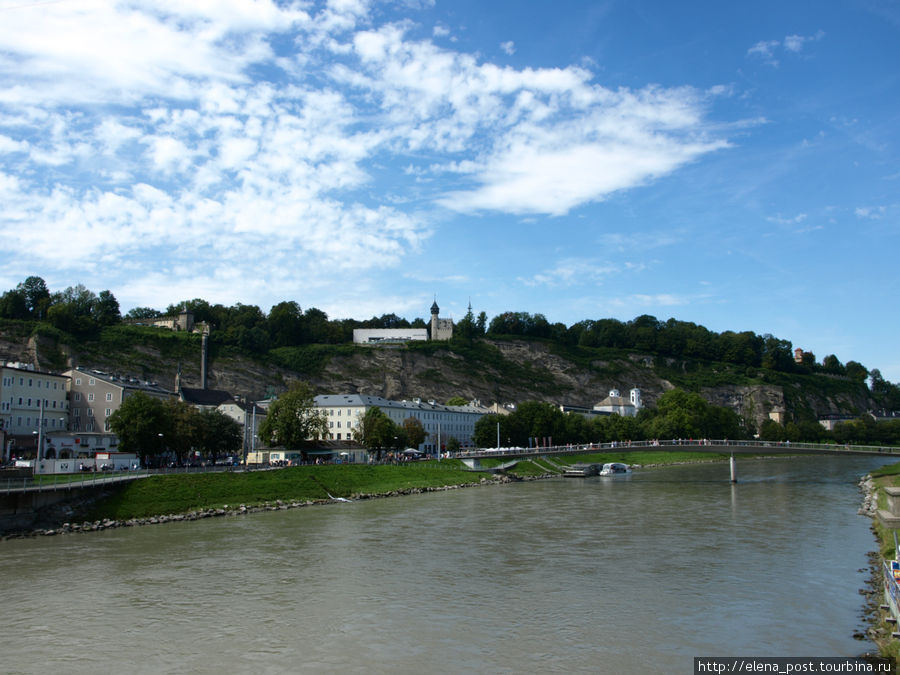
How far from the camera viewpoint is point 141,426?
5006 cm

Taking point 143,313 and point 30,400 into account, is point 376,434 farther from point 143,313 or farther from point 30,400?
point 143,313

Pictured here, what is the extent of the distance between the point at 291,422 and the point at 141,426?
16291mm

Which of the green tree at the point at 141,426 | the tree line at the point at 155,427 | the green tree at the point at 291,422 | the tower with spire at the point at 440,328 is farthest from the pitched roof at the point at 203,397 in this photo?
the tower with spire at the point at 440,328

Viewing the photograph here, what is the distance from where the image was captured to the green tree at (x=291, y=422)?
6438cm

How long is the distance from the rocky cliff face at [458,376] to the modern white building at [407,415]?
18592 millimetres

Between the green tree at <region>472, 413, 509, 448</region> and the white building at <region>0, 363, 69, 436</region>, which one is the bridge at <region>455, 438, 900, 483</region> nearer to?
the green tree at <region>472, 413, 509, 448</region>

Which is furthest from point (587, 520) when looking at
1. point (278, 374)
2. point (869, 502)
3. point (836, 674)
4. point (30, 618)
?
point (278, 374)

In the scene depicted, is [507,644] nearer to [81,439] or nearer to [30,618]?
[30,618]

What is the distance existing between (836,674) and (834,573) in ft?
35.8

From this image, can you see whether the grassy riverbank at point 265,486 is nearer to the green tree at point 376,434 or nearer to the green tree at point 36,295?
the green tree at point 376,434

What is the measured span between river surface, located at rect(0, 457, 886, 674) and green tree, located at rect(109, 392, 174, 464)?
696 inches

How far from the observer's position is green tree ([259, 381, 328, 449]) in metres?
64.4

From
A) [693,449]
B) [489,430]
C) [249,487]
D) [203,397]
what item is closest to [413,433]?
[489,430]

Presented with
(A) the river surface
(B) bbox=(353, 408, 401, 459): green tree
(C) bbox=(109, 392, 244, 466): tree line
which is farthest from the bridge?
(A) the river surface
